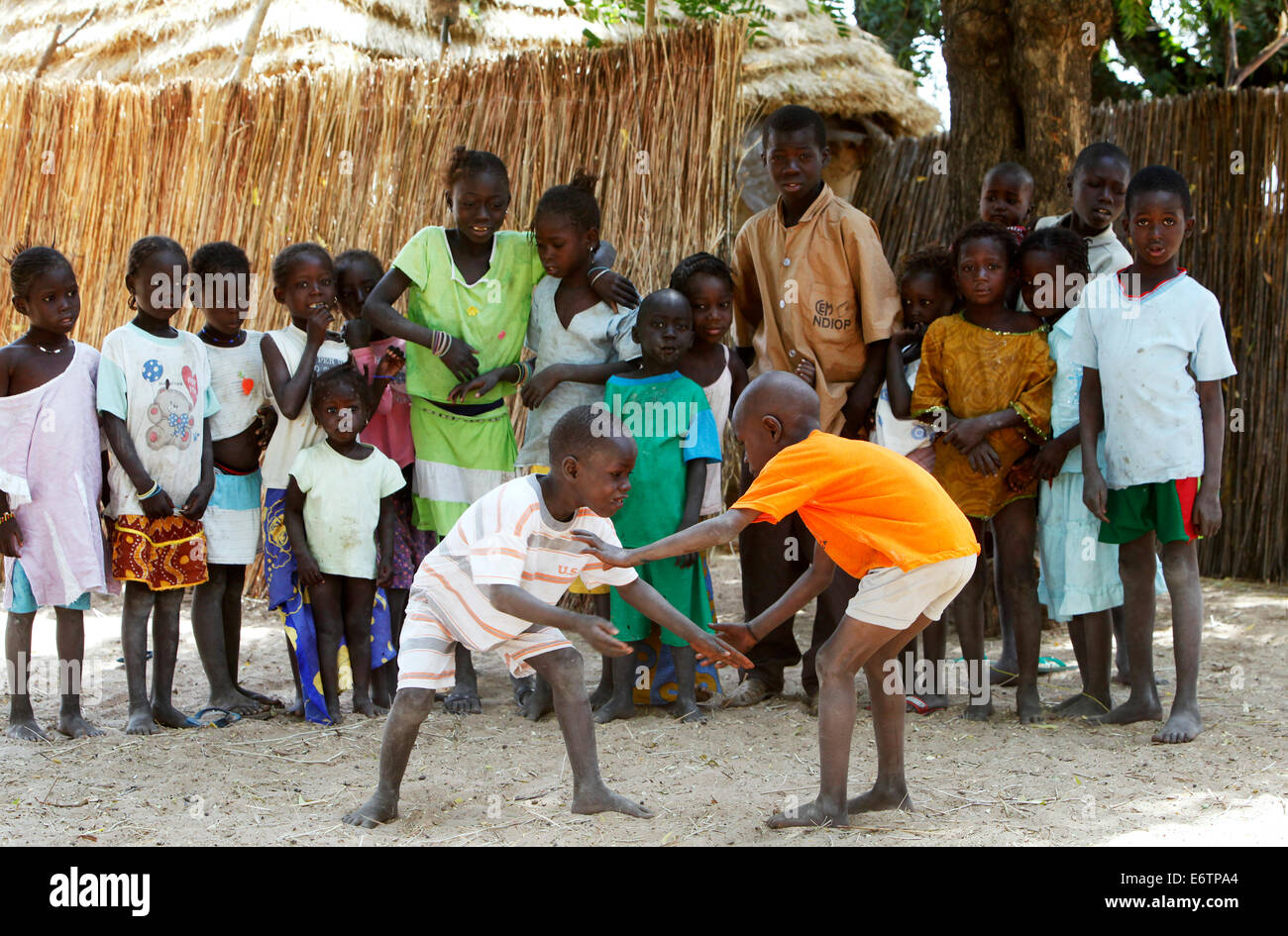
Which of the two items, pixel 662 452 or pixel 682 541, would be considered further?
pixel 662 452

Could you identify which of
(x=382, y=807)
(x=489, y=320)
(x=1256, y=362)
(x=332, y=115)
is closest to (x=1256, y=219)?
(x=1256, y=362)

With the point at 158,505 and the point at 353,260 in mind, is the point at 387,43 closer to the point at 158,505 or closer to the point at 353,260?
the point at 353,260

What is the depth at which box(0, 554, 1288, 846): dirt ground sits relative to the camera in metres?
2.85

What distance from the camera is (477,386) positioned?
162 inches

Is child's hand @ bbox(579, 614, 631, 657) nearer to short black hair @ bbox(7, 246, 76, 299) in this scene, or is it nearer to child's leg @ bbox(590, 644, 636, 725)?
child's leg @ bbox(590, 644, 636, 725)

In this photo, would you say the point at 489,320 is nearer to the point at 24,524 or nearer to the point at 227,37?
the point at 24,524

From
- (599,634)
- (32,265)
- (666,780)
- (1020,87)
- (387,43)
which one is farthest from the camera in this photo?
(387,43)

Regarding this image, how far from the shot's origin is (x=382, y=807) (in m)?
2.97

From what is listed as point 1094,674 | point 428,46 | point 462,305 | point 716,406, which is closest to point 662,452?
point 716,406

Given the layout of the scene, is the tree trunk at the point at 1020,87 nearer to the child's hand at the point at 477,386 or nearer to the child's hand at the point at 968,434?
the child's hand at the point at 968,434

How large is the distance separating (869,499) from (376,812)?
1491 mm

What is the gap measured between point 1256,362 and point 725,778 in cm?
472

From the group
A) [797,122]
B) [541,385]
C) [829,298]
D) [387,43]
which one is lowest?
[541,385]
